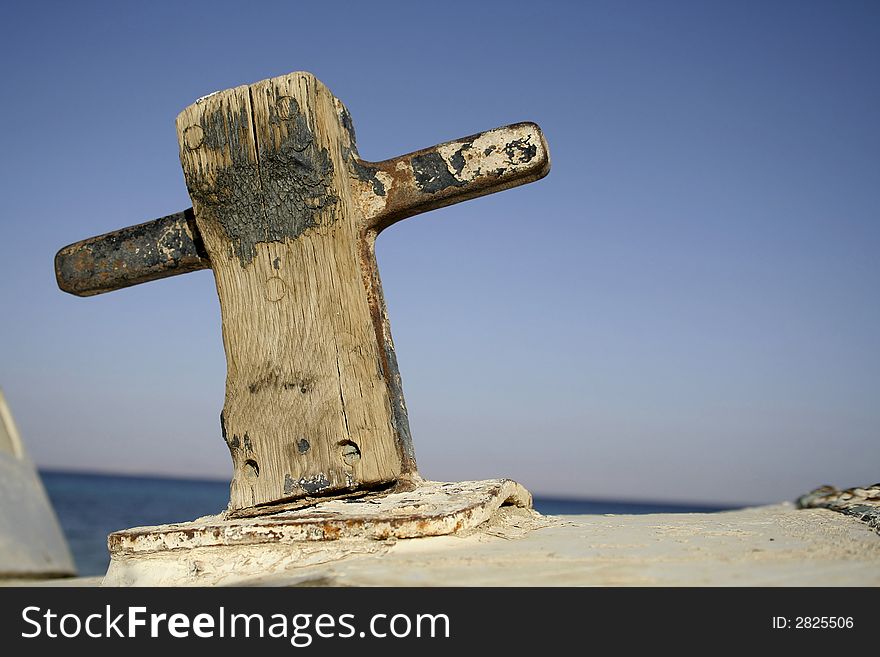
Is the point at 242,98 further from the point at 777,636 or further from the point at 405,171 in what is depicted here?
the point at 777,636

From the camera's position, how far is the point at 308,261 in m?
2.46

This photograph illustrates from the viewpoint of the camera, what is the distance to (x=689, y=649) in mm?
1291

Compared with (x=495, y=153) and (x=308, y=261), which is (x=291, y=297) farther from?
(x=495, y=153)

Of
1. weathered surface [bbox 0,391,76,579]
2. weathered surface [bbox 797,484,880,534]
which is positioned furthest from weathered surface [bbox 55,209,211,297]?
weathered surface [bbox 0,391,76,579]

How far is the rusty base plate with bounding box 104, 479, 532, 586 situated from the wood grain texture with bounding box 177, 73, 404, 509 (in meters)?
0.22

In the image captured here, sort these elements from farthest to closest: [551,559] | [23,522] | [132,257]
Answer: [23,522]
[132,257]
[551,559]

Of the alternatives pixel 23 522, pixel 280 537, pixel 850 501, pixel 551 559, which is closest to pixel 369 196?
pixel 280 537

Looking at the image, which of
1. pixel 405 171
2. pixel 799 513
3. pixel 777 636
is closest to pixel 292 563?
pixel 777 636


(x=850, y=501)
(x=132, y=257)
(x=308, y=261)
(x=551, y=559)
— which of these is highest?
(x=132, y=257)

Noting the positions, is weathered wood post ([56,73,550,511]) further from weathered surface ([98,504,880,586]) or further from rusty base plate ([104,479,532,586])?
weathered surface ([98,504,880,586])

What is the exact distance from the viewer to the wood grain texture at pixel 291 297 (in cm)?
238

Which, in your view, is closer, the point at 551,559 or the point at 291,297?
the point at 551,559

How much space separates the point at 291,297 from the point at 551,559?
1237 mm

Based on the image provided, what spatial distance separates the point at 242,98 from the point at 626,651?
80.5 inches
